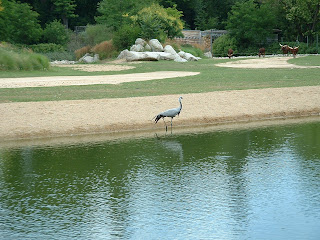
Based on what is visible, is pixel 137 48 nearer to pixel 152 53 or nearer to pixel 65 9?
pixel 152 53

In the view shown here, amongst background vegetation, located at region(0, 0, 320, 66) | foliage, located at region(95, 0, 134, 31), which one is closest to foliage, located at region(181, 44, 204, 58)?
background vegetation, located at region(0, 0, 320, 66)

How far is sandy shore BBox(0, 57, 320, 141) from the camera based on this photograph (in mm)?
18109

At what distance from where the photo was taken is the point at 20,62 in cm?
3344

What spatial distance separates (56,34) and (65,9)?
7056 mm

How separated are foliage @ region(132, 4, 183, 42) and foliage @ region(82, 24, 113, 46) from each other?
2.85 m

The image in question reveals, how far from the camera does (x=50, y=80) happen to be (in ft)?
95.1

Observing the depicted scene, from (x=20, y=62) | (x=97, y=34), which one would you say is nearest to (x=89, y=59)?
(x=97, y=34)

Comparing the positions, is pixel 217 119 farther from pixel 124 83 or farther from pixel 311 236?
pixel 311 236

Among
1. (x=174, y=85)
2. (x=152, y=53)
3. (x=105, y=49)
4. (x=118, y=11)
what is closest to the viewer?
(x=174, y=85)

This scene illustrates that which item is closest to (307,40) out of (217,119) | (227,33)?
(227,33)

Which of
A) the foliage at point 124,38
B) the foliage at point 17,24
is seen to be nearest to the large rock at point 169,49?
the foliage at point 124,38

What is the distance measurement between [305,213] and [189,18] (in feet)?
220

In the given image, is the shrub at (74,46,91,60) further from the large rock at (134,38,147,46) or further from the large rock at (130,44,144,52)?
the large rock at (130,44,144,52)

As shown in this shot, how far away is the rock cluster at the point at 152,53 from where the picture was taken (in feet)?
139
